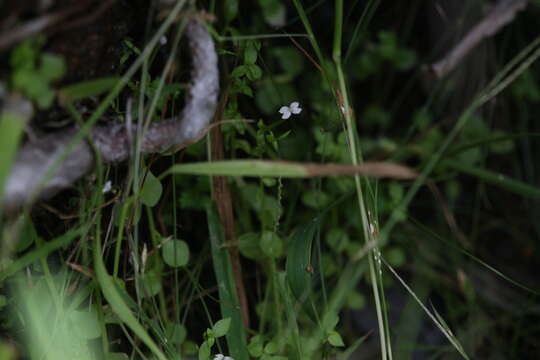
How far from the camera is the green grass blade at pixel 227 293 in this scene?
0.97 m

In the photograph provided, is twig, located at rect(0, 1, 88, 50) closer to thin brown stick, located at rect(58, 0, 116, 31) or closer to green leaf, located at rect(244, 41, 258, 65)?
thin brown stick, located at rect(58, 0, 116, 31)

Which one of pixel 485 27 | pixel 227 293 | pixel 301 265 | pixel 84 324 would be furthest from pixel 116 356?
pixel 485 27

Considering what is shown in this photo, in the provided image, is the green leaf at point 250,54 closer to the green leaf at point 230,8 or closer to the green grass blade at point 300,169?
the green leaf at point 230,8

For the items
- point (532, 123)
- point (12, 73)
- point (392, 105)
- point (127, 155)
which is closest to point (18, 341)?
point (127, 155)

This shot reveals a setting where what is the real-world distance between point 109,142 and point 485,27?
1.09 meters

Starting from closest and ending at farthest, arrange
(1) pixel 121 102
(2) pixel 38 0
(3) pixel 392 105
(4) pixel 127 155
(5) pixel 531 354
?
(2) pixel 38 0
(4) pixel 127 155
(1) pixel 121 102
(5) pixel 531 354
(3) pixel 392 105

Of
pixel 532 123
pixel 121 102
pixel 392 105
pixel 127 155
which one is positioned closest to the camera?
pixel 127 155

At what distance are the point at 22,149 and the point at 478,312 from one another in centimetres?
142

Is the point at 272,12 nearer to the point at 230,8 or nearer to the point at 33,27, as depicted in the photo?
the point at 230,8

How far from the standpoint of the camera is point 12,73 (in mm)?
583

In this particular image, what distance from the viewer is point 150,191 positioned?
0.92m

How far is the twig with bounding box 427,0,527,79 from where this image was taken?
1.36m

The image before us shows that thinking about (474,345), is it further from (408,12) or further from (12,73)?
(12,73)

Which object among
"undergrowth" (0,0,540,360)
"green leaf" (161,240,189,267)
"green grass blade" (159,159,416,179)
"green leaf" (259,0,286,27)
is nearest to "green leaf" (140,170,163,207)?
"undergrowth" (0,0,540,360)
